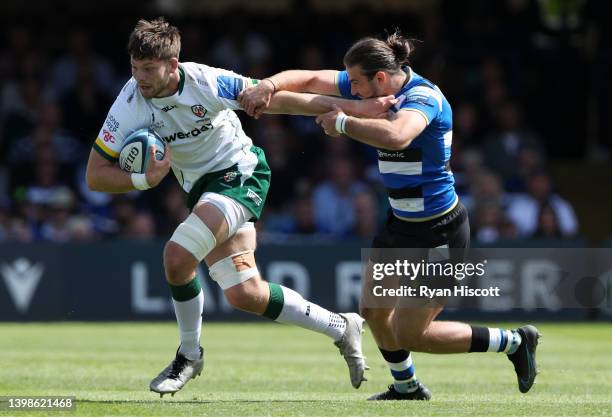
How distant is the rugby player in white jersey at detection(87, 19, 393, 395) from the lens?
7.73 m

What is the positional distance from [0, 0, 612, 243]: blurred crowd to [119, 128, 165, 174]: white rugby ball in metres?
7.99

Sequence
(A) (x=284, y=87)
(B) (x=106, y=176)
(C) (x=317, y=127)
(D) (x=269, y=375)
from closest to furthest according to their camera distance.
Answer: (B) (x=106, y=176), (A) (x=284, y=87), (D) (x=269, y=375), (C) (x=317, y=127)

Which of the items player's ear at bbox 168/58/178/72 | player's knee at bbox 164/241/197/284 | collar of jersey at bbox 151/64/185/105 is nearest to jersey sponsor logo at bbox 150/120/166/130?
collar of jersey at bbox 151/64/185/105

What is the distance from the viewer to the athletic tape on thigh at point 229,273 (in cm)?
802

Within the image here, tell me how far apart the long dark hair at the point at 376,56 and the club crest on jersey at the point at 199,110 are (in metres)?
0.97

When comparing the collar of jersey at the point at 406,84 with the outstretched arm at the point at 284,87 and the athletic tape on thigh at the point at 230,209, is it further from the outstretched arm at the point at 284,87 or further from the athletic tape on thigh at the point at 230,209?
the athletic tape on thigh at the point at 230,209

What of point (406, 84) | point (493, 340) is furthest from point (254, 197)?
point (493, 340)

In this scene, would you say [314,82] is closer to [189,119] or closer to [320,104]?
[320,104]

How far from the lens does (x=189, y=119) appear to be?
26.2 feet

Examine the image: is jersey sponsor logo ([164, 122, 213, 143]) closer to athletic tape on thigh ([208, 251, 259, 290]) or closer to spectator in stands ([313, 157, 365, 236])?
athletic tape on thigh ([208, 251, 259, 290])

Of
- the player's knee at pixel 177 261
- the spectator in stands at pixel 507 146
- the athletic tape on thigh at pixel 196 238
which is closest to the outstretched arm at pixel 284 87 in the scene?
the athletic tape on thigh at pixel 196 238

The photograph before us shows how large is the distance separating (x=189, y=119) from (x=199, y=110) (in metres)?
0.09

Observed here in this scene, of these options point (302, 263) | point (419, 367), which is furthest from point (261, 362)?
point (302, 263)

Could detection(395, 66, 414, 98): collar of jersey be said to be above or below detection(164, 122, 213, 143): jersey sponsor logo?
above
